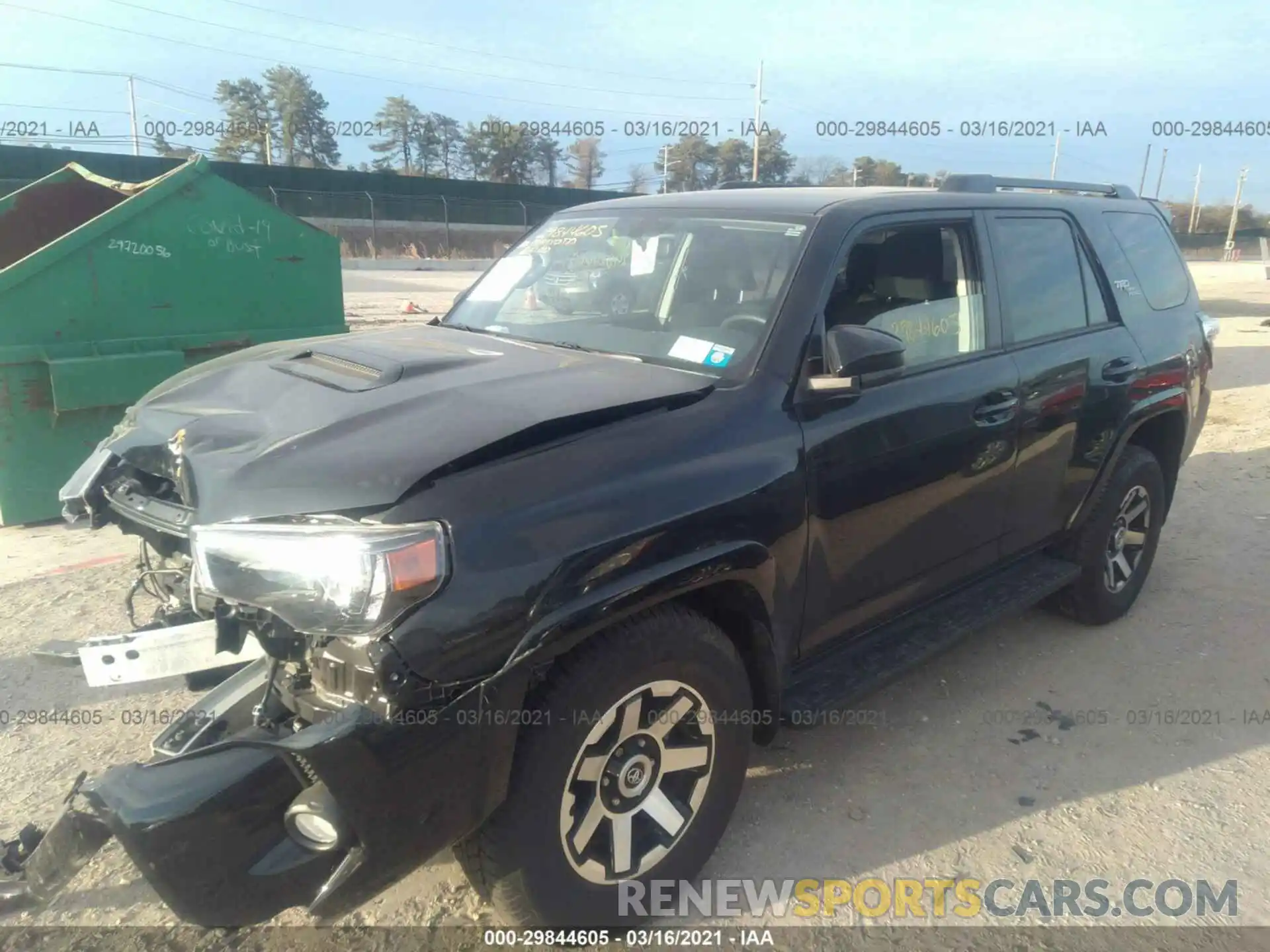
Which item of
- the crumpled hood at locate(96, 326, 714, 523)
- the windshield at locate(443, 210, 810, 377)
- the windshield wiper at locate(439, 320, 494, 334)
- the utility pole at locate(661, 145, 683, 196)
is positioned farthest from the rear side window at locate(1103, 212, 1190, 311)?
the utility pole at locate(661, 145, 683, 196)

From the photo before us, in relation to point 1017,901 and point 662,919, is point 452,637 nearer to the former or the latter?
point 662,919

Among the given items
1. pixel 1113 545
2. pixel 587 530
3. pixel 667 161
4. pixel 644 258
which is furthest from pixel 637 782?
pixel 667 161

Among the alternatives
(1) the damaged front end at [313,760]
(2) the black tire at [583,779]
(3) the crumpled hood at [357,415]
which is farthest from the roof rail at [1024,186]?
(1) the damaged front end at [313,760]

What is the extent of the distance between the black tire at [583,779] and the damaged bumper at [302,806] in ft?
0.38

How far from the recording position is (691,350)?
2.90m

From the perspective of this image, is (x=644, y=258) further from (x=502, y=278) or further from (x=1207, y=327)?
(x=1207, y=327)

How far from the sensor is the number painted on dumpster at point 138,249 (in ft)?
18.1

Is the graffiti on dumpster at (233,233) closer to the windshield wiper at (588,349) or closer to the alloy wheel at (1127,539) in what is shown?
the windshield wiper at (588,349)

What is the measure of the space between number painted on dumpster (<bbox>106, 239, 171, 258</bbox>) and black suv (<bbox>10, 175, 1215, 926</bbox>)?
2935 millimetres

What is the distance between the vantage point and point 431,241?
32.8 metres

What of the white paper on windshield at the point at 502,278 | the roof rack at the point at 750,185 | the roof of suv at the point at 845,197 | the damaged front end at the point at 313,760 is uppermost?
the roof rack at the point at 750,185

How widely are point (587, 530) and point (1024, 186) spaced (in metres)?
3.05

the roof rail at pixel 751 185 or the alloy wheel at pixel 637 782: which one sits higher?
the roof rail at pixel 751 185

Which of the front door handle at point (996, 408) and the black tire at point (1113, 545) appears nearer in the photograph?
the front door handle at point (996, 408)
